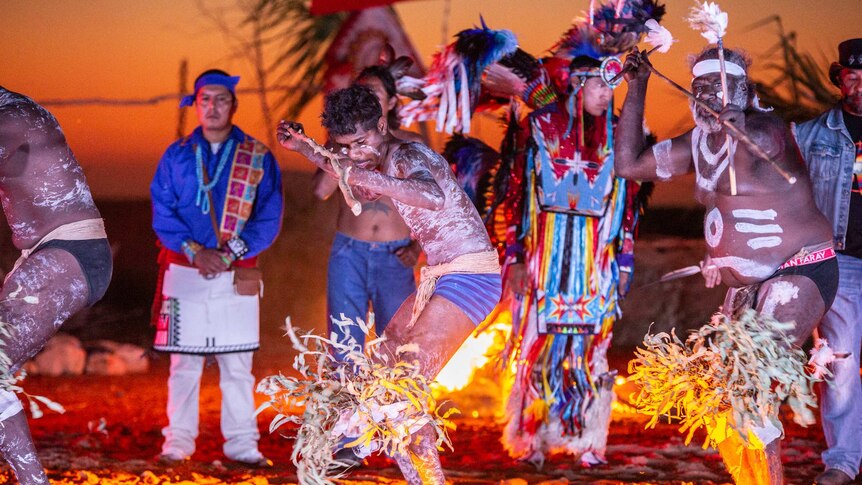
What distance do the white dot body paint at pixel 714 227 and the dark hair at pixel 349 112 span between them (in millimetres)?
1606

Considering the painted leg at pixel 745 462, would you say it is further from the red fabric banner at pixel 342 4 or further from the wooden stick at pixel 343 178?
the red fabric banner at pixel 342 4

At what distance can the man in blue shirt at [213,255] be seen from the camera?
5957 millimetres

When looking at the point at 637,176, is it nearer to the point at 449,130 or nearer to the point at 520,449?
the point at 449,130

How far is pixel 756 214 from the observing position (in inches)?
177

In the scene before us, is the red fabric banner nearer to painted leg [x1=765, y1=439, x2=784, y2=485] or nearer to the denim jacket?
the denim jacket

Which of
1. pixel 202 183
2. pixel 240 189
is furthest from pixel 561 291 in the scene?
pixel 202 183

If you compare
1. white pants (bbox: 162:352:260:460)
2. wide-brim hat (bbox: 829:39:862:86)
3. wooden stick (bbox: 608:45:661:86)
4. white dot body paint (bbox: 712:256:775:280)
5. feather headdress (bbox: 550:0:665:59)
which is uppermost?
feather headdress (bbox: 550:0:665:59)

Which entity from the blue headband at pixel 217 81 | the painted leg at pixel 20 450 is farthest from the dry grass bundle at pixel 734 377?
the blue headband at pixel 217 81

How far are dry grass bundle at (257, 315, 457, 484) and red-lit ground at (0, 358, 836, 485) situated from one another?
124 cm

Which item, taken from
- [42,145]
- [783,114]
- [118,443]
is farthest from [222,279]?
[783,114]

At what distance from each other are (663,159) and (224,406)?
290 cm

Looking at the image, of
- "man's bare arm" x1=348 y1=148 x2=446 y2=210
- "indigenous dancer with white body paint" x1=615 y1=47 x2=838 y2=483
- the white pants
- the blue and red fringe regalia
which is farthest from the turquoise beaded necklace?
"indigenous dancer with white body paint" x1=615 y1=47 x2=838 y2=483

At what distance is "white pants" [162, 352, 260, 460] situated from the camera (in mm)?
5895

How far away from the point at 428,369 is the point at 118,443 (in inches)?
119
